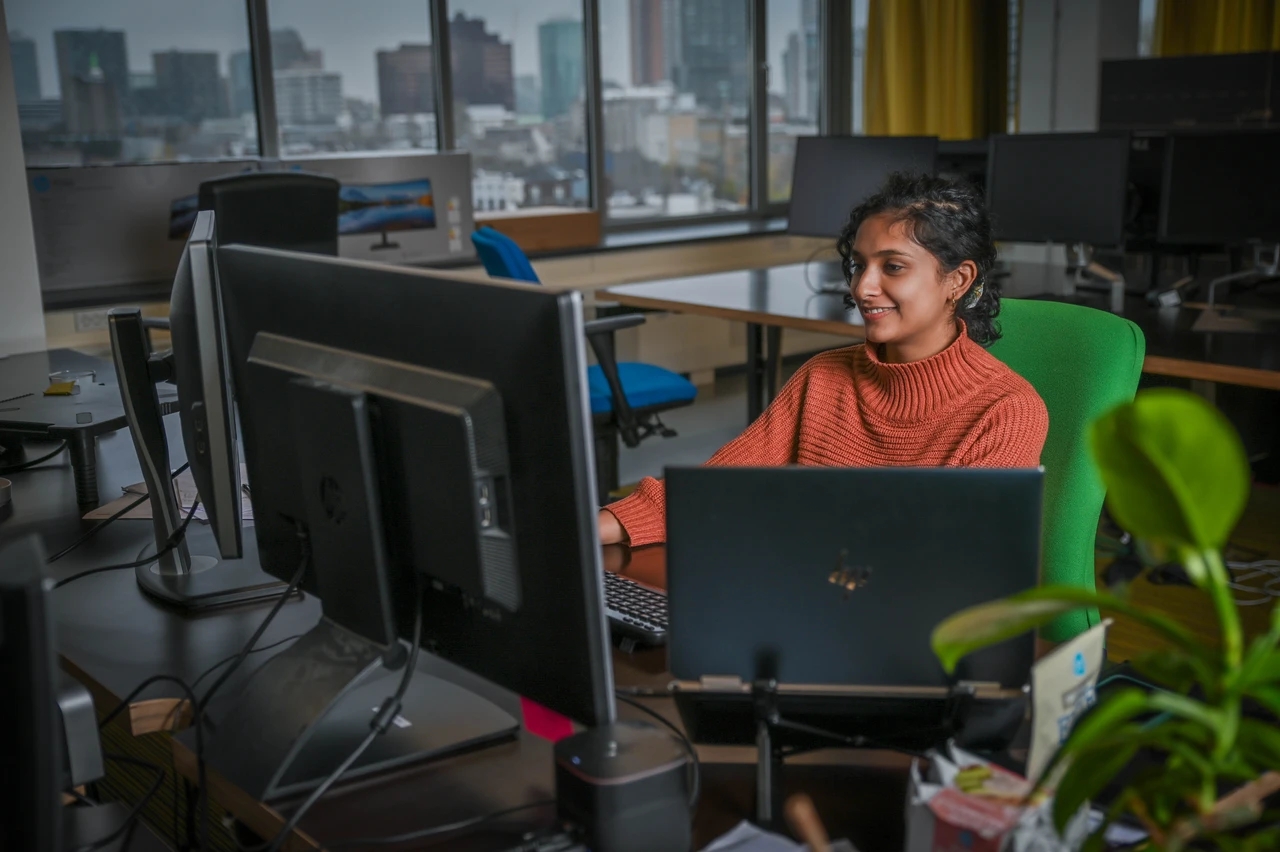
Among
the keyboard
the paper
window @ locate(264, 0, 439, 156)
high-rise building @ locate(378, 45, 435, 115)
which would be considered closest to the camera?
the paper

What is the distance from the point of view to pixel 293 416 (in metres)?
1.13

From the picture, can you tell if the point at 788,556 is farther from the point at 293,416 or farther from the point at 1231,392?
the point at 1231,392

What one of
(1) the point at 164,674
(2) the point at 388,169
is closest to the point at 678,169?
(2) the point at 388,169

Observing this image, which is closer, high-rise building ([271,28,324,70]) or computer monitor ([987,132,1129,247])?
computer monitor ([987,132,1129,247])

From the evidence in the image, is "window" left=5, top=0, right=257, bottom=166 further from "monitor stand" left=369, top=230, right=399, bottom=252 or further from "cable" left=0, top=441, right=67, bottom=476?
"cable" left=0, top=441, right=67, bottom=476

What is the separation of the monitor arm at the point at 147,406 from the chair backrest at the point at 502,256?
1.88m

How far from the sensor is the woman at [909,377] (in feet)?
5.35

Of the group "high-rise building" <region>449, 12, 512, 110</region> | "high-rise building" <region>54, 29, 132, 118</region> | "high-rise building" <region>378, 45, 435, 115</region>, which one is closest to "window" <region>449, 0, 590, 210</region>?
"high-rise building" <region>449, 12, 512, 110</region>

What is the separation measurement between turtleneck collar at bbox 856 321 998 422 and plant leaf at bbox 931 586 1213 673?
984mm

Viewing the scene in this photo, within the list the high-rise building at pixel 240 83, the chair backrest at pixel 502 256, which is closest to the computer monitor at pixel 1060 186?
the chair backrest at pixel 502 256

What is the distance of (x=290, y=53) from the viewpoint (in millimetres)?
4703

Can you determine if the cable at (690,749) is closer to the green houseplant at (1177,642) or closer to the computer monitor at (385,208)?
the green houseplant at (1177,642)

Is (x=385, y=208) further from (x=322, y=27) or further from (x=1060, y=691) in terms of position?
(x=1060, y=691)

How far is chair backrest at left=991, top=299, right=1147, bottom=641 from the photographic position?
1639 mm
